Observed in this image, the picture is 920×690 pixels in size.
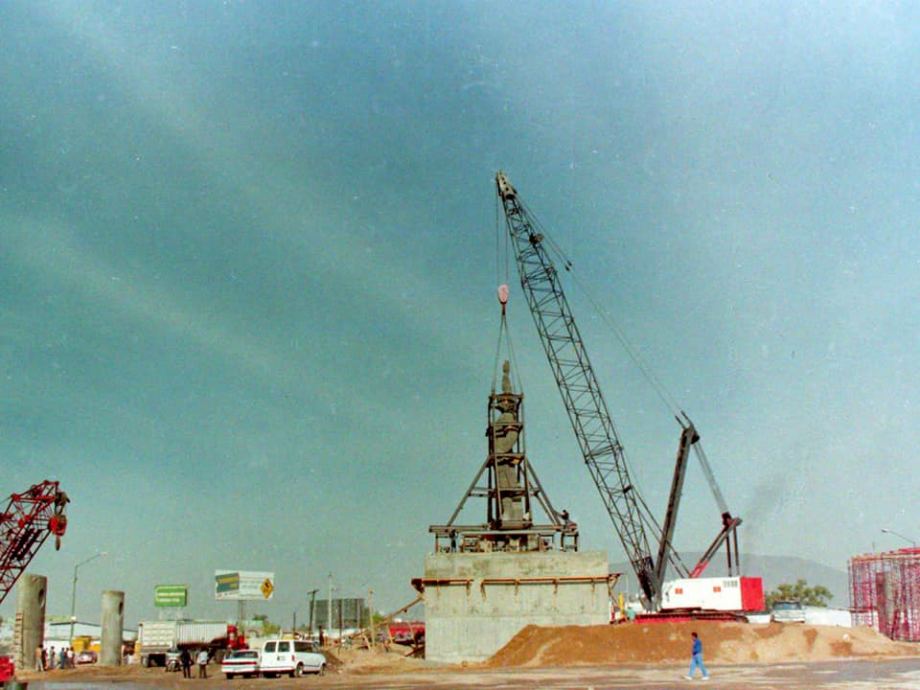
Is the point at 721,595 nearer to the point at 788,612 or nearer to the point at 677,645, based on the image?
the point at 788,612

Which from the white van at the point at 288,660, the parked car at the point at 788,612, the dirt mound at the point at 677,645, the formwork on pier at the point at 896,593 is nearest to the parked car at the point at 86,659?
the white van at the point at 288,660

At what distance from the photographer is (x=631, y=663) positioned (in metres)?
47.3

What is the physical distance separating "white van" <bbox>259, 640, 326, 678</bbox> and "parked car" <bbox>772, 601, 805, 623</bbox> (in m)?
32.6

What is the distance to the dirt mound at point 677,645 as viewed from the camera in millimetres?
48156

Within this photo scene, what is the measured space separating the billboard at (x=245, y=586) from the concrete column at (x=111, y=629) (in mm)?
27335

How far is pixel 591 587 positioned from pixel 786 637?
36.0ft

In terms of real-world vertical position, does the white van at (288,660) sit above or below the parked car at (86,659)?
above

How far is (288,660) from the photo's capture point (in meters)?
45.8

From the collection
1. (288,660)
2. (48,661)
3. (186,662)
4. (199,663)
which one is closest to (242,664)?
(288,660)

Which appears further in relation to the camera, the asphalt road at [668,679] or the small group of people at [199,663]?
the small group of people at [199,663]

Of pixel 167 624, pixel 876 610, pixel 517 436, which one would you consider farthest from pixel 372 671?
pixel 876 610

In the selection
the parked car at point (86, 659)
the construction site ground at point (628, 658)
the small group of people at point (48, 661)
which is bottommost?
the parked car at point (86, 659)

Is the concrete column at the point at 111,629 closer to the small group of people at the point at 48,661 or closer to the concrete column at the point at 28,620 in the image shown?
the small group of people at the point at 48,661

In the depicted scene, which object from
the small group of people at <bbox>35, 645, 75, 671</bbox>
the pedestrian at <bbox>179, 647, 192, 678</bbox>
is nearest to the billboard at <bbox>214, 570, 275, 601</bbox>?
the small group of people at <bbox>35, 645, 75, 671</bbox>
